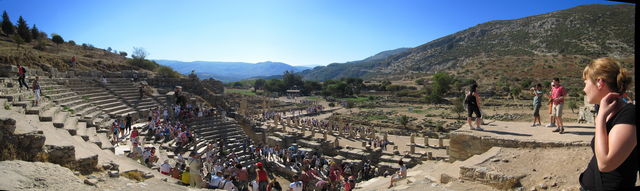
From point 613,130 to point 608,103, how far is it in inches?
10.1

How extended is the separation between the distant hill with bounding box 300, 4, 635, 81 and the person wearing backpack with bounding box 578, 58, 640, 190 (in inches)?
2533

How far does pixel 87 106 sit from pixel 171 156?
766 cm

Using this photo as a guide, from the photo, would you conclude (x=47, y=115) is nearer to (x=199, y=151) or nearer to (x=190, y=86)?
(x=199, y=151)

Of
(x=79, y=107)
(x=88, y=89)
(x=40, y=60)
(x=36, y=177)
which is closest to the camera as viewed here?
(x=36, y=177)

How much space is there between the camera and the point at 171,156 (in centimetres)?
1319

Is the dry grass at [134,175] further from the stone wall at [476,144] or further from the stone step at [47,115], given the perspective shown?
the stone wall at [476,144]

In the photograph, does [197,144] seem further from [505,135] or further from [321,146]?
[505,135]

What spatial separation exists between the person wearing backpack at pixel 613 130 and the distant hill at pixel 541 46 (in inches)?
2533

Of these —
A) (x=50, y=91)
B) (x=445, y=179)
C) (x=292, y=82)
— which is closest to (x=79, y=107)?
(x=50, y=91)

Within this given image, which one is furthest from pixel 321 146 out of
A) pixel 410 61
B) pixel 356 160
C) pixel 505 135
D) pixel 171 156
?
pixel 410 61

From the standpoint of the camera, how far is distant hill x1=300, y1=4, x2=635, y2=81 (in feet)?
219

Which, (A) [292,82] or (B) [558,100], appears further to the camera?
(A) [292,82]

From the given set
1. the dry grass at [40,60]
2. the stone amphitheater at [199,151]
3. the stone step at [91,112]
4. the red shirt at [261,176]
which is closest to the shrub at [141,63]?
the dry grass at [40,60]

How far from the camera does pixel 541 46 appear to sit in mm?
84375
